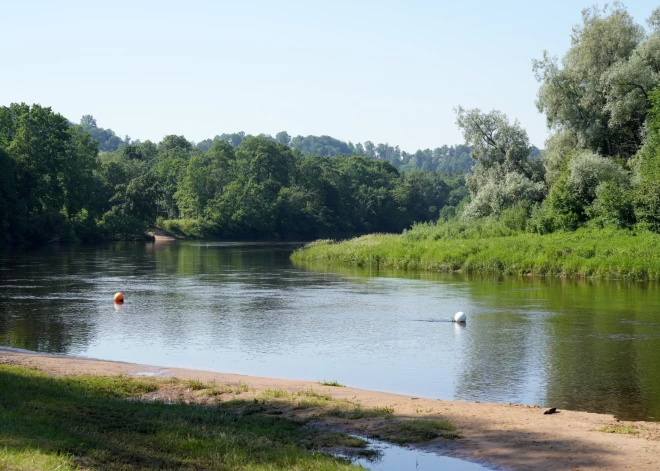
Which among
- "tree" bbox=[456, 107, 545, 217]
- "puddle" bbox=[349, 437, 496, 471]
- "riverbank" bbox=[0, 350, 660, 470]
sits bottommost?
"puddle" bbox=[349, 437, 496, 471]

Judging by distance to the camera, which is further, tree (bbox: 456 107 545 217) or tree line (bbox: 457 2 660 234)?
tree (bbox: 456 107 545 217)

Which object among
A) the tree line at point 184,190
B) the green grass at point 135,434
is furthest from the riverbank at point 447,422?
the tree line at point 184,190

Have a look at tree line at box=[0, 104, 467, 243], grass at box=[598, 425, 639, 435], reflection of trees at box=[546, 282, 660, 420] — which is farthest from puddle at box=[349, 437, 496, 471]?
tree line at box=[0, 104, 467, 243]

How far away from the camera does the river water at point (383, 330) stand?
71.7ft

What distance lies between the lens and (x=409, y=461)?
43.5 feet

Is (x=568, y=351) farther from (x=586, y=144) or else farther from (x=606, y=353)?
(x=586, y=144)

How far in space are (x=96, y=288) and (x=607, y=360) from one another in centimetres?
3146

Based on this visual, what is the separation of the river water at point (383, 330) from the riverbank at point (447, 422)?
2.58 m

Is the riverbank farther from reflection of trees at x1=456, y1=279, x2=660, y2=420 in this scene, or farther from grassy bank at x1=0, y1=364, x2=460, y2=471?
reflection of trees at x1=456, y1=279, x2=660, y2=420

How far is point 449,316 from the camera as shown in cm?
3516

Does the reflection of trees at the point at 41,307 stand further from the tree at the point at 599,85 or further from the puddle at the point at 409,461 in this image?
the tree at the point at 599,85

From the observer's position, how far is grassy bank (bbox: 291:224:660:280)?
50906 millimetres

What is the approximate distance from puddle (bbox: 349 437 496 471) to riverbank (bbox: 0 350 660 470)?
0.30 m

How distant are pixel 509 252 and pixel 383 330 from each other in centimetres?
2789
